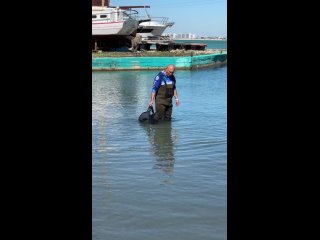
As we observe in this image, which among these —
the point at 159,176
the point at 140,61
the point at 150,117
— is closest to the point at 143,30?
the point at 140,61

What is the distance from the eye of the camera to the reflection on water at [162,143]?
925cm

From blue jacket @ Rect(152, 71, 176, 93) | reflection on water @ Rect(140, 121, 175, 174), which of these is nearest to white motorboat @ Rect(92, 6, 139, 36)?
reflection on water @ Rect(140, 121, 175, 174)

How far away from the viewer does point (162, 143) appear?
11414 millimetres

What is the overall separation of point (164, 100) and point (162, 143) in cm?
199

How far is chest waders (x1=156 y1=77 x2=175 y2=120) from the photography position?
12.8m

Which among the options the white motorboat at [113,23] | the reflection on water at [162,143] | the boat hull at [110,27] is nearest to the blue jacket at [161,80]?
the reflection on water at [162,143]

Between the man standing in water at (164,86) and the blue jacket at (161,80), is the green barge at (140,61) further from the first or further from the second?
the blue jacket at (161,80)

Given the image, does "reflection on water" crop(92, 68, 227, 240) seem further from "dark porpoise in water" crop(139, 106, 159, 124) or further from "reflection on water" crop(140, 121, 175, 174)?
"dark porpoise in water" crop(139, 106, 159, 124)

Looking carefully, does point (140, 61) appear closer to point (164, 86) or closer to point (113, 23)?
point (113, 23)
